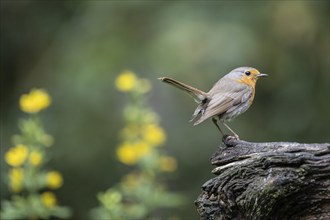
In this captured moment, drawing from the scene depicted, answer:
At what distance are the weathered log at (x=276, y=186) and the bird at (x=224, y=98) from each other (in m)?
1.16

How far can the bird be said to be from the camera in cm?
518

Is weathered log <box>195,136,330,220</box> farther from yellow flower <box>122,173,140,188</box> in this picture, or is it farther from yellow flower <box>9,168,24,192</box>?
yellow flower <box>9,168,24,192</box>

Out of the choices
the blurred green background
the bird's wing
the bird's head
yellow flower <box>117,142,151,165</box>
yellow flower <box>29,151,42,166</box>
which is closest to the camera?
yellow flower <box>29,151,42,166</box>

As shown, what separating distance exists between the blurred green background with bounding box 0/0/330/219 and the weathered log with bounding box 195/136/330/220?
11.0 feet

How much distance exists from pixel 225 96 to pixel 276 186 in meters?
1.88

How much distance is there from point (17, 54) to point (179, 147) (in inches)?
95.2

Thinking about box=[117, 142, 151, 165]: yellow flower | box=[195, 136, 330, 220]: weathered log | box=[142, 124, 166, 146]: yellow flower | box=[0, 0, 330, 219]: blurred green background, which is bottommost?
box=[195, 136, 330, 220]: weathered log

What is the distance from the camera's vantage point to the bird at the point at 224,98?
518 centimetres

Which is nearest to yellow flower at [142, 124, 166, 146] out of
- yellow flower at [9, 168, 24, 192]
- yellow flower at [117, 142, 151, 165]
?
yellow flower at [117, 142, 151, 165]

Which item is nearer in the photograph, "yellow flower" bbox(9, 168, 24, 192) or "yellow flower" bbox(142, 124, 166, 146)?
"yellow flower" bbox(9, 168, 24, 192)

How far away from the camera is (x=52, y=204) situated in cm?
519

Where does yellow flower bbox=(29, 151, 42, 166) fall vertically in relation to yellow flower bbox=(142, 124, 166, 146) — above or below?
below

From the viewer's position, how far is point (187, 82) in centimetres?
737

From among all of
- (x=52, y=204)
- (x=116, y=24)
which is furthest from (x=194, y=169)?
(x=52, y=204)
